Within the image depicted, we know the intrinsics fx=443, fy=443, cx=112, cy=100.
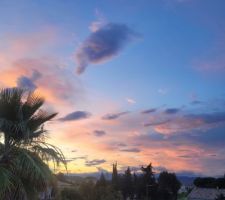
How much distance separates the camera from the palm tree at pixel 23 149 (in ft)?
35.3

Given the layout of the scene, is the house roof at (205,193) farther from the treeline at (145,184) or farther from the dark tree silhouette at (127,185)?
the dark tree silhouette at (127,185)

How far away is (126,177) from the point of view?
121 m

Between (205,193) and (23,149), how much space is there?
117m

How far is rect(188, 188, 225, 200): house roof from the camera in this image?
4670 inches

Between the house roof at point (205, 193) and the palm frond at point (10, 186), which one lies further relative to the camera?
the house roof at point (205, 193)

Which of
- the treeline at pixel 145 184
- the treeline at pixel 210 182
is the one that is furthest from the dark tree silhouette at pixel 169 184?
the treeline at pixel 210 182

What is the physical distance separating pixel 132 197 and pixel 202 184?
2771 centimetres

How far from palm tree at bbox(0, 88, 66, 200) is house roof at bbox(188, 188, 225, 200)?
11159cm

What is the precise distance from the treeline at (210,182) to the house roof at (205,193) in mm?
5268

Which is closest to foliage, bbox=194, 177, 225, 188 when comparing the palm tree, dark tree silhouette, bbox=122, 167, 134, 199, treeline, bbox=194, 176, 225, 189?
treeline, bbox=194, 176, 225, 189

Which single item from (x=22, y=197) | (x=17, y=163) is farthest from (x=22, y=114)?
(x=22, y=197)

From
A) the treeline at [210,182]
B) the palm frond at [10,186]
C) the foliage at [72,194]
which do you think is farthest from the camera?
the treeline at [210,182]

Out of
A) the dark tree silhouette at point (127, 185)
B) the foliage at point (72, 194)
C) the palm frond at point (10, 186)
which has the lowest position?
the palm frond at point (10, 186)

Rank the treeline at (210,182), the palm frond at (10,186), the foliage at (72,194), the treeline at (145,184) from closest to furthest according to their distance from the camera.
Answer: the palm frond at (10,186) < the foliage at (72,194) < the treeline at (145,184) < the treeline at (210,182)
